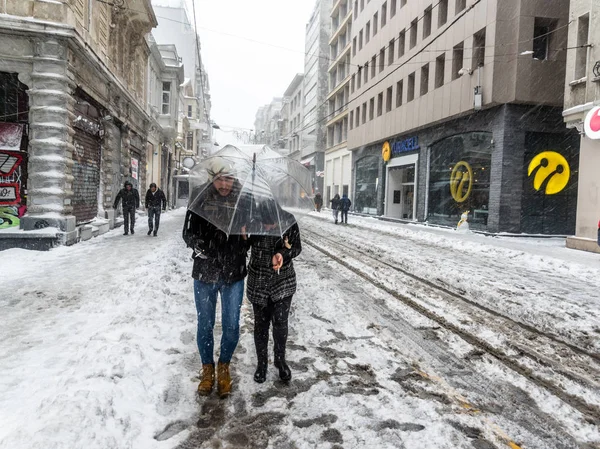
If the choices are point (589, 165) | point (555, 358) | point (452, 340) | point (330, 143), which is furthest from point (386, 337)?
point (330, 143)

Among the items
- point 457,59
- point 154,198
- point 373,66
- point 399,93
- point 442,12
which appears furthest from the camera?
point 373,66

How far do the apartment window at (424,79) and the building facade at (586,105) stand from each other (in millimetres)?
9613

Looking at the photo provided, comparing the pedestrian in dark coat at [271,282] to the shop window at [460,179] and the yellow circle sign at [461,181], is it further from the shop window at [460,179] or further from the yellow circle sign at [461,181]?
the yellow circle sign at [461,181]

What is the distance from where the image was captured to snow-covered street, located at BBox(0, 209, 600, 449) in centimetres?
285

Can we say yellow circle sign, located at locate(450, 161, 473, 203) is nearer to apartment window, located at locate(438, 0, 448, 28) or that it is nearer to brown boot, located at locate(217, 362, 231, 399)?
apartment window, located at locate(438, 0, 448, 28)

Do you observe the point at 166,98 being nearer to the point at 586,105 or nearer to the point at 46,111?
the point at 46,111

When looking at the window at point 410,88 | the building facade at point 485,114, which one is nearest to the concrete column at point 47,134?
the building facade at point 485,114

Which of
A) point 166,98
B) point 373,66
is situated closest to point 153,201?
point 166,98

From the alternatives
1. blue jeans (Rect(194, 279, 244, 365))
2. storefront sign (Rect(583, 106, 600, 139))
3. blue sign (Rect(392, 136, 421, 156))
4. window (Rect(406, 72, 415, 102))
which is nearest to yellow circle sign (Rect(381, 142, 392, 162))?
blue sign (Rect(392, 136, 421, 156))

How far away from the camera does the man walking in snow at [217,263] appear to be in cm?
321

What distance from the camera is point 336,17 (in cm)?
4800

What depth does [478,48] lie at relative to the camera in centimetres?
1920

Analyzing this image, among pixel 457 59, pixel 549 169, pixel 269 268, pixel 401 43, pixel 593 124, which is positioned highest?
pixel 401 43

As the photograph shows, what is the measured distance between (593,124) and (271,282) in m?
13.7
